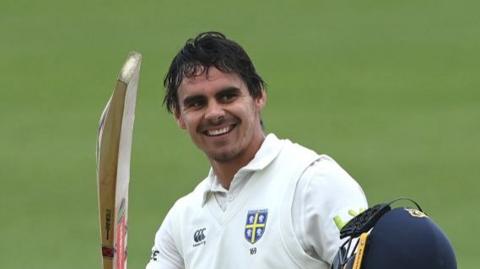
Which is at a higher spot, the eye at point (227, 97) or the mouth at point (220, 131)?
the eye at point (227, 97)

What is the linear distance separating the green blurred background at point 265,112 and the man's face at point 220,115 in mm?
5906

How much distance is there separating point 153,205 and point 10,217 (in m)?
1.24

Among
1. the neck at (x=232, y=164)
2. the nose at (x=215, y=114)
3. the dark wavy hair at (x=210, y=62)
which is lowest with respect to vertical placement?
the neck at (x=232, y=164)

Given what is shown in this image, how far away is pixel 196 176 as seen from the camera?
40.4ft

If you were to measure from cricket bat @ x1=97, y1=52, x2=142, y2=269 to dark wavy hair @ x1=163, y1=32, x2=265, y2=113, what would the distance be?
5.3 inches

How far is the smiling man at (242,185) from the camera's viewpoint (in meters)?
4.39

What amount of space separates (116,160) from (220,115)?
485 millimetres

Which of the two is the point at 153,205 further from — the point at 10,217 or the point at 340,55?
the point at 340,55

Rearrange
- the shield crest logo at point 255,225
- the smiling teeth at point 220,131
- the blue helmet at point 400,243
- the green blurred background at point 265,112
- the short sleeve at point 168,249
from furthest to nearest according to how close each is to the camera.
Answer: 1. the green blurred background at point 265,112
2. the short sleeve at point 168,249
3. the smiling teeth at point 220,131
4. the shield crest logo at point 255,225
5. the blue helmet at point 400,243

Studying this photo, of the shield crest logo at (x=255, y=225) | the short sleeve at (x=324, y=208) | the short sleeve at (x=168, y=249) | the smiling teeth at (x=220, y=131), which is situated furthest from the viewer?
the short sleeve at (x=168, y=249)

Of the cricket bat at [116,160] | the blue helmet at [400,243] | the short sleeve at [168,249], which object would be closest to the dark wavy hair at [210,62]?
the cricket bat at [116,160]

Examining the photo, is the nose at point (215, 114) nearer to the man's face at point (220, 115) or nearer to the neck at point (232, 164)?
the man's face at point (220, 115)

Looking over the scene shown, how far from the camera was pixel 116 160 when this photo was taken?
4.91m

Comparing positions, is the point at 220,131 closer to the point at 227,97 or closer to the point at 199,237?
the point at 227,97
